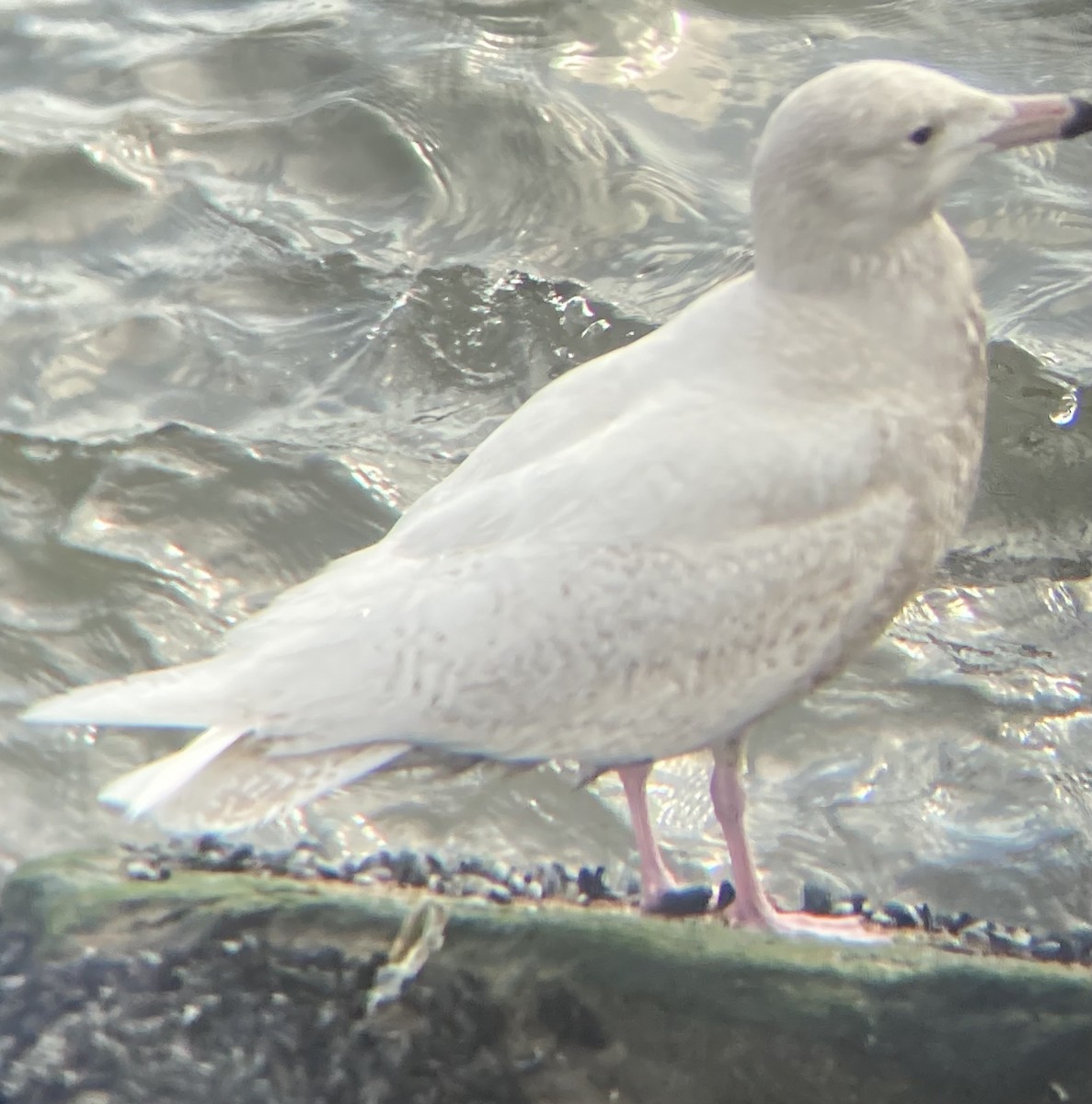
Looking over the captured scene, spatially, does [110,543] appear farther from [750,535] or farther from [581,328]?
[750,535]

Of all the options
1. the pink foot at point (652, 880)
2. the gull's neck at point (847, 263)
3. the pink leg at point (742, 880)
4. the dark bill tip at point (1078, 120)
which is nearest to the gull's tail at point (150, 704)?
the pink foot at point (652, 880)

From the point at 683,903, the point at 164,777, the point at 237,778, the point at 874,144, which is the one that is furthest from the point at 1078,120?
the point at 164,777

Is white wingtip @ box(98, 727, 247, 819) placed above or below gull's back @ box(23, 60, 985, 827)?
below

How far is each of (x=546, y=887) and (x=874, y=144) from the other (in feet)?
6.02

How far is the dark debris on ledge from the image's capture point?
3.99m

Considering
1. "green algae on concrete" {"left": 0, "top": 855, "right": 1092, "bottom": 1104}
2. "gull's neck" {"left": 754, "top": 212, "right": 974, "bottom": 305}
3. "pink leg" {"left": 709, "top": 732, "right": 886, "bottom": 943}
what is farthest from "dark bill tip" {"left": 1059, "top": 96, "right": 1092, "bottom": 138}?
"green algae on concrete" {"left": 0, "top": 855, "right": 1092, "bottom": 1104}

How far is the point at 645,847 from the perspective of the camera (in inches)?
159

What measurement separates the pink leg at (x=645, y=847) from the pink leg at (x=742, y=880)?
16cm

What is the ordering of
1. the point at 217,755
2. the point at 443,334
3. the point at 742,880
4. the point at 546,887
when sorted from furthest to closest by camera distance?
the point at 443,334 < the point at 546,887 < the point at 742,880 < the point at 217,755

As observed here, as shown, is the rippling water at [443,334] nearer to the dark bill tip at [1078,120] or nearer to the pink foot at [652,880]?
the pink foot at [652,880]

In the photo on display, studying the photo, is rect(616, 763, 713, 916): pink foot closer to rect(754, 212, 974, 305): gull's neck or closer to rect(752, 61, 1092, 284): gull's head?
rect(754, 212, 974, 305): gull's neck

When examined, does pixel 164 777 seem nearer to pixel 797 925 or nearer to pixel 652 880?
pixel 652 880

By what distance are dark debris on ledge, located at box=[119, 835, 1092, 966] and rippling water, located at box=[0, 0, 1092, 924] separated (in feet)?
0.86

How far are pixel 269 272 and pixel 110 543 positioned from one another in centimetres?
153
